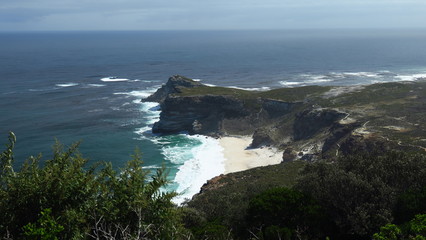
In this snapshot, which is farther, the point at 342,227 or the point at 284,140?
the point at 284,140

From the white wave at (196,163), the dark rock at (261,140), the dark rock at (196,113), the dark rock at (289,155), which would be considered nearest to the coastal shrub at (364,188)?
the white wave at (196,163)

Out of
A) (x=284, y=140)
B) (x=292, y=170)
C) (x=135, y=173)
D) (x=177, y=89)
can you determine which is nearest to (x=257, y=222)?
(x=135, y=173)

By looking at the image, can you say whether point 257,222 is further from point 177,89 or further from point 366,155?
point 177,89

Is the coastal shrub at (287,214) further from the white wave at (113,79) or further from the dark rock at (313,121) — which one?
the white wave at (113,79)

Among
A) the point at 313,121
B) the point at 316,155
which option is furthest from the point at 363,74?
the point at 316,155

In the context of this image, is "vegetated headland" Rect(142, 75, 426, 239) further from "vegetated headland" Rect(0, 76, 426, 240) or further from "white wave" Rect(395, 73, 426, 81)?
"white wave" Rect(395, 73, 426, 81)

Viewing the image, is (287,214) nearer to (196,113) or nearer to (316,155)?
(316,155)
